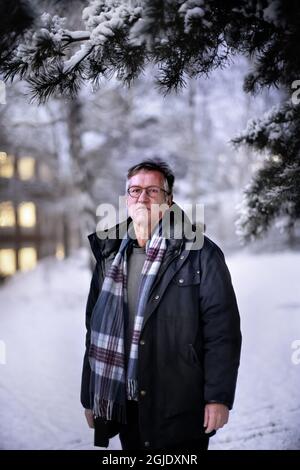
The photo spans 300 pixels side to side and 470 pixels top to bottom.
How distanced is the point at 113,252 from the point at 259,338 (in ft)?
16.4

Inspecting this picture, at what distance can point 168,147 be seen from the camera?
501 inches

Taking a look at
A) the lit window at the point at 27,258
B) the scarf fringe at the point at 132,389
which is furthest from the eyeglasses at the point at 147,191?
the lit window at the point at 27,258

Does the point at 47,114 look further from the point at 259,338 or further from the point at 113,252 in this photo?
the point at 113,252

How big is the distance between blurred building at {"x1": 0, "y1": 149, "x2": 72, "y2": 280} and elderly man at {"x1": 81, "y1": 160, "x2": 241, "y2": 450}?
320 inches

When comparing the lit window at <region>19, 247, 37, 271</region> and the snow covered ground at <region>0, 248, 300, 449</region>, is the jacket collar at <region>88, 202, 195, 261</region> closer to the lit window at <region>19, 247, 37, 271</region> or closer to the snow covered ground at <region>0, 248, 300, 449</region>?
the snow covered ground at <region>0, 248, 300, 449</region>

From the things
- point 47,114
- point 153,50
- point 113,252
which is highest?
point 47,114

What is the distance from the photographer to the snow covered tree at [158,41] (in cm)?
211

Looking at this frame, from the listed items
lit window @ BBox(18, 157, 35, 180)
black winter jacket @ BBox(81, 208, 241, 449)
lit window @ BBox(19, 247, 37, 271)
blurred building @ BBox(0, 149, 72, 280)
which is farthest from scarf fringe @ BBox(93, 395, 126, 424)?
lit window @ BBox(18, 157, 35, 180)


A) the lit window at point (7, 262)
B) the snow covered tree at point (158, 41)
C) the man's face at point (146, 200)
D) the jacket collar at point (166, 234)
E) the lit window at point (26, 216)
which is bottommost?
the lit window at point (7, 262)

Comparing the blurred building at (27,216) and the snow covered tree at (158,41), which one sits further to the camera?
the blurred building at (27,216)

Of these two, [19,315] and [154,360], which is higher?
[154,360]

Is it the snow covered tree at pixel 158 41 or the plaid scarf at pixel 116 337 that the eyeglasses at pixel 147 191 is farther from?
the snow covered tree at pixel 158 41

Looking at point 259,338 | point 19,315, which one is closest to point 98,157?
point 19,315

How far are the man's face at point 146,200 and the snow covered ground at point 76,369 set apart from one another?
2.55m
